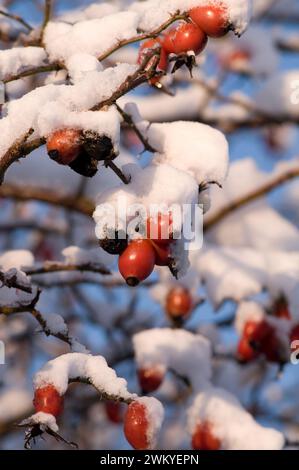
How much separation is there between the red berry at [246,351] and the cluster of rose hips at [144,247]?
1046 mm

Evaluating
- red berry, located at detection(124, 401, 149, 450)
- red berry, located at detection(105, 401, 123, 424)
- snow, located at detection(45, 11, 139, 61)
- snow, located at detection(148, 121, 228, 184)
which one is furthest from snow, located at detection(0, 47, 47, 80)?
red berry, located at detection(105, 401, 123, 424)

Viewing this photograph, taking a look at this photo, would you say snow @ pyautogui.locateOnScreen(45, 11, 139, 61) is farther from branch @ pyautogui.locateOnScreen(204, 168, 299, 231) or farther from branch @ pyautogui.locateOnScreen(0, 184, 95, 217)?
branch @ pyautogui.locateOnScreen(204, 168, 299, 231)

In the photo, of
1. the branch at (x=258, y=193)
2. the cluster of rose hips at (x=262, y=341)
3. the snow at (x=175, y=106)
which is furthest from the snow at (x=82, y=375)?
the snow at (x=175, y=106)

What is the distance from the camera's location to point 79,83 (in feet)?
4.00

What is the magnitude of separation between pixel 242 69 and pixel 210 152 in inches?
106

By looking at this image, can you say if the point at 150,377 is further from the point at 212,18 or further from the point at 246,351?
the point at 212,18

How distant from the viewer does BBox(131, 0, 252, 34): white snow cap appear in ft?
4.40

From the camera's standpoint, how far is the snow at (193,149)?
1.37 meters

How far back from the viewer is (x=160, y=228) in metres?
1.23

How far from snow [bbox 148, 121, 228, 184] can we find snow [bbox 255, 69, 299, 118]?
2224mm

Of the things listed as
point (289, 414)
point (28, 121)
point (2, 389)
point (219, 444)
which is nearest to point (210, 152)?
point (28, 121)

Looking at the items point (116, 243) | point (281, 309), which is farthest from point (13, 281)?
point (281, 309)
